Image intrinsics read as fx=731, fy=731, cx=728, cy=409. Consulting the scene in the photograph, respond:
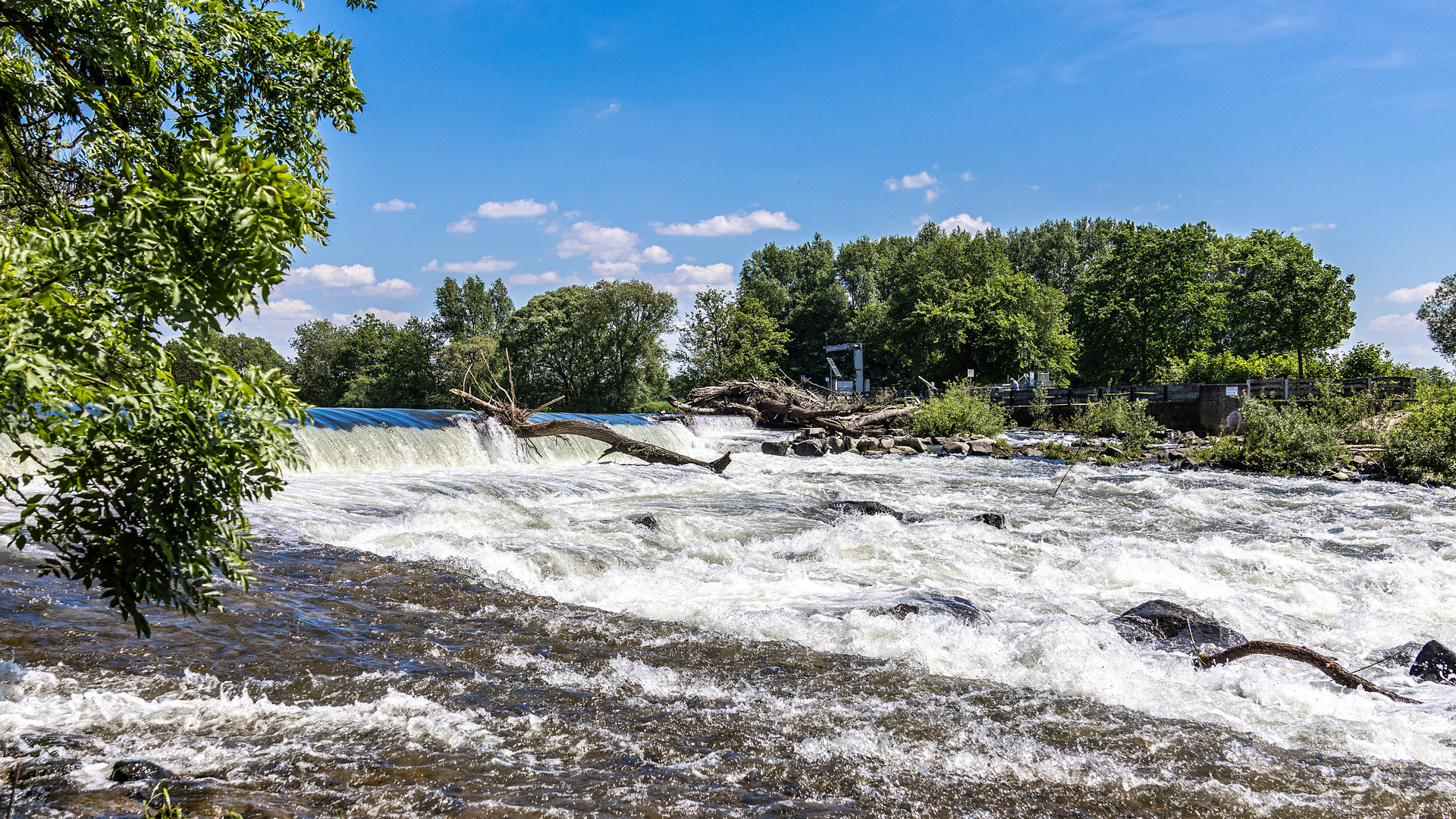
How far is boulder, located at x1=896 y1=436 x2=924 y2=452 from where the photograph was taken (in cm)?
2547

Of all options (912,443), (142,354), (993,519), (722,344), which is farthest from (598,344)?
(142,354)

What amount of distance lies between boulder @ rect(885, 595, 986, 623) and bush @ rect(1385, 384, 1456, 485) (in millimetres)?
15179

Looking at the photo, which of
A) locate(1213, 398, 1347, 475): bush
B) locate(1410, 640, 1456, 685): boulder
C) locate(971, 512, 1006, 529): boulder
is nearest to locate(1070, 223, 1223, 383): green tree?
locate(1213, 398, 1347, 475): bush

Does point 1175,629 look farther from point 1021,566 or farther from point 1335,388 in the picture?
point 1335,388

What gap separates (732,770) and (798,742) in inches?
19.0

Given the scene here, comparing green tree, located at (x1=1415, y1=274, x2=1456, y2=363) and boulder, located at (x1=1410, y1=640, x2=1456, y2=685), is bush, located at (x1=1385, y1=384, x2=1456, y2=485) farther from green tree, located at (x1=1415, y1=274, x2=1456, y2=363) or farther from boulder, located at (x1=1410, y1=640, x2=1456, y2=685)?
green tree, located at (x1=1415, y1=274, x2=1456, y2=363)

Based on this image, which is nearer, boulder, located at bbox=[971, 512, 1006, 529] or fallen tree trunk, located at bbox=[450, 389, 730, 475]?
boulder, located at bbox=[971, 512, 1006, 529]

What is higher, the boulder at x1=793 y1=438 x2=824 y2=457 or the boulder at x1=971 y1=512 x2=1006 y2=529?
the boulder at x1=793 y1=438 x2=824 y2=457

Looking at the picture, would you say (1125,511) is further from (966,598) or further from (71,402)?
(71,402)

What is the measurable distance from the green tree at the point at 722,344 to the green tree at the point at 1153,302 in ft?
72.4

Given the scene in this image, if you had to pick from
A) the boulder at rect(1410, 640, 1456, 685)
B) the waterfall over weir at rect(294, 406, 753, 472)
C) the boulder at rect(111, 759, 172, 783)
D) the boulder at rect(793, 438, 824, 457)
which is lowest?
the boulder at rect(1410, 640, 1456, 685)

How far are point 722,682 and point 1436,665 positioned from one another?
520cm

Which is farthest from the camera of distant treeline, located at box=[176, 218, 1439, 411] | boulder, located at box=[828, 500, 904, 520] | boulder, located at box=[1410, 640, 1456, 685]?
distant treeline, located at box=[176, 218, 1439, 411]

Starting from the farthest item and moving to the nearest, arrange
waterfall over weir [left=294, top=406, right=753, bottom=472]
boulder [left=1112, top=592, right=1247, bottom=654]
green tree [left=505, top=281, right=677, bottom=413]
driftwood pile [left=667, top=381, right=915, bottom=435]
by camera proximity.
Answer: green tree [left=505, top=281, right=677, bottom=413], driftwood pile [left=667, top=381, right=915, bottom=435], waterfall over weir [left=294, top=406, right=753, bottom=472], boulder [left=1112, top=592, right=1247, bottom=654]
